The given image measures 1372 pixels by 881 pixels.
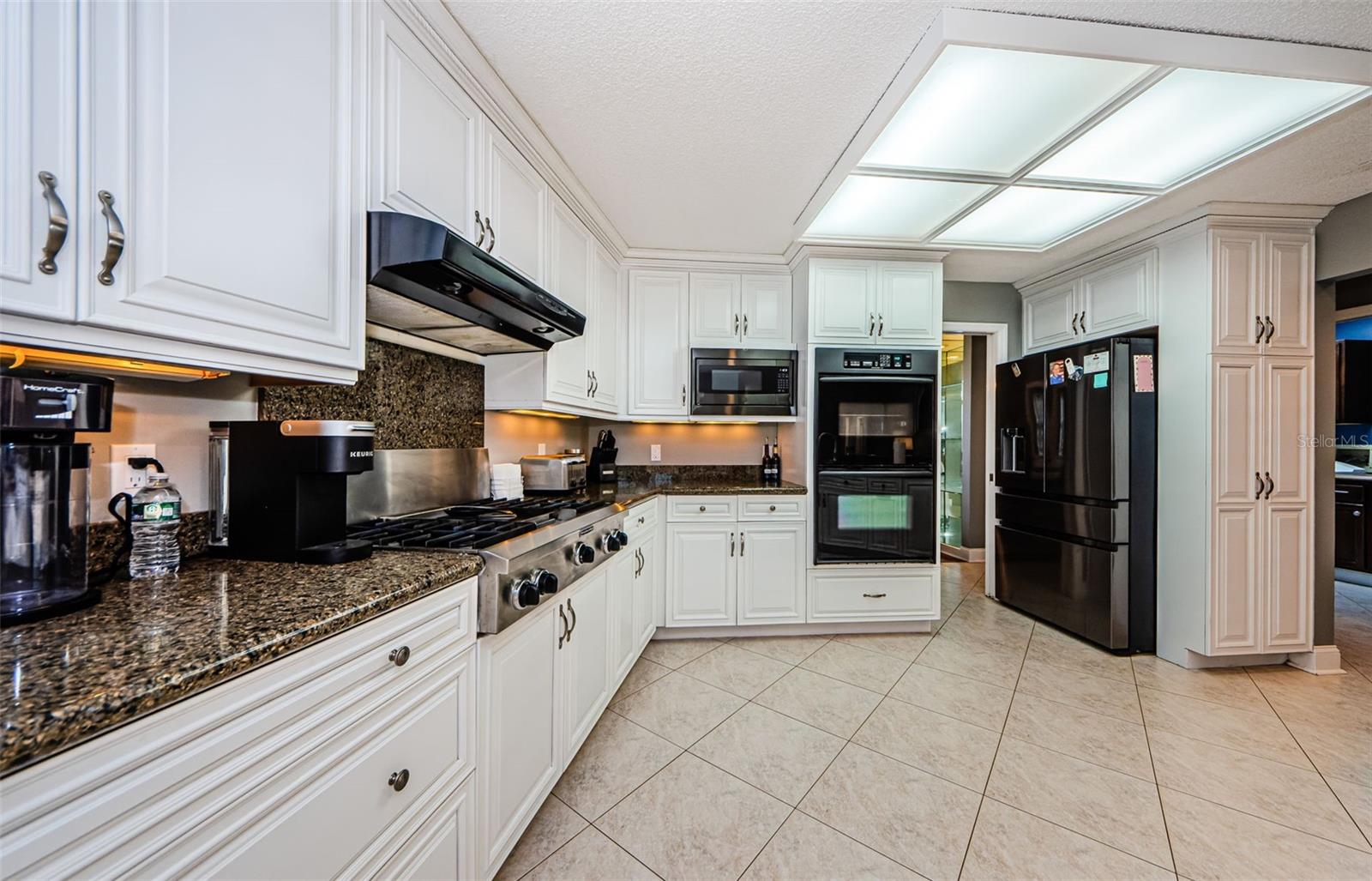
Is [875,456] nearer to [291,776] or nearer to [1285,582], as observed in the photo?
[1285,582]

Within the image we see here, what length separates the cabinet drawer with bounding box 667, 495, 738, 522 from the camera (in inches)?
118

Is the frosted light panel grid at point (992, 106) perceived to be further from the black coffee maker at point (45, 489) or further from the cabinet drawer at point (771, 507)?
the black coffee maker at point (45, 489)

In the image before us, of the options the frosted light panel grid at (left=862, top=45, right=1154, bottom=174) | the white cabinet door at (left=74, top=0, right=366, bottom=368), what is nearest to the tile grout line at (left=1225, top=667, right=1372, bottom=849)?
the frosted light panel grid at (left=862, top=45, right=1154, bottom=174)

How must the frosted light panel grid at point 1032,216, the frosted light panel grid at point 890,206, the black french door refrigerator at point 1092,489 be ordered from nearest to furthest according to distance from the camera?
the frosted light panel grid at point 890,206 → the frosted light panel grid at point 1032,216 → the black french door refrigerator at point 1092,489

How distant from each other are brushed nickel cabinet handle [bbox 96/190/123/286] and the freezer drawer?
4.01 meters

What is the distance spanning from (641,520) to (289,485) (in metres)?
1.66

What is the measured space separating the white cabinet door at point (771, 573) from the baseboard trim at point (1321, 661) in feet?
8.68

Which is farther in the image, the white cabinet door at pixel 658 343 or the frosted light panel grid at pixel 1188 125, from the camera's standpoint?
the white cabinet door at pixel 658 343

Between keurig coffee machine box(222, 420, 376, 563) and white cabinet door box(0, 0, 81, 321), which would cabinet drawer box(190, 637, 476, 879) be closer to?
keurig coffee machine box(222, 420, 376, 563)

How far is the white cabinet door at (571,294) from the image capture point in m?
2.28

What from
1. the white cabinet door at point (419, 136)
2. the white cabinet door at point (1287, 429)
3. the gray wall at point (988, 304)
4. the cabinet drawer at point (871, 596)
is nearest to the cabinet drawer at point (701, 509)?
the cabinet drawer at point (871, 596)

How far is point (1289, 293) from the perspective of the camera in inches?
103

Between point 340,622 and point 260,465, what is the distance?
1.85 ft

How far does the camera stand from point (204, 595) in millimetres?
882
